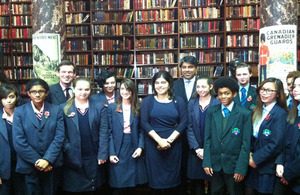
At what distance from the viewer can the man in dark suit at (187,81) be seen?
10.1 feet

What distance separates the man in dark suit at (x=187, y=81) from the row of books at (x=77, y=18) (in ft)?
12.7

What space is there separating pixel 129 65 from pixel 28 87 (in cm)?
386

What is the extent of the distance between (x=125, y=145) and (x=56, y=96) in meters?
0.91

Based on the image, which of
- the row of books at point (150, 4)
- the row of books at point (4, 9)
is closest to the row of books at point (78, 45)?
the row of books at point (150, 4)

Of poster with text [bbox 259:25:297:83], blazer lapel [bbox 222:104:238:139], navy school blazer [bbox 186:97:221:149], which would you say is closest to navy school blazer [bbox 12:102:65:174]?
navy school blazer [bbox 186:97:221:149]

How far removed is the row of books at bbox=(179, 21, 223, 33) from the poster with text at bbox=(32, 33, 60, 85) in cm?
324

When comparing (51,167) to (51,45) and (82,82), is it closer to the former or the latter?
(82,82)

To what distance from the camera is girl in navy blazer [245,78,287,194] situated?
7.23 ft

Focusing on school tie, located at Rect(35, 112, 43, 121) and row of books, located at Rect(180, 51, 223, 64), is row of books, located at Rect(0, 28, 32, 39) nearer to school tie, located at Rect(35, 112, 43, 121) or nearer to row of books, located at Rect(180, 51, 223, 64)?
row of books, located at Rect(180, 51, 223, 64)

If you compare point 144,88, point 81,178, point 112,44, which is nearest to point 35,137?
point 81,178

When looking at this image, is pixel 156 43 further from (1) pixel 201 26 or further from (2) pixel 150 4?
(1) pixel 201 26

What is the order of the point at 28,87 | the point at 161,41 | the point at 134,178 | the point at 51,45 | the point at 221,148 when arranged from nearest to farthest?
the point at 221,148 → the point at 28,87 → the point at 134,178 → the point at 51,45 → the point at 161,41

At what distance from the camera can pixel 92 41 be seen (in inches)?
249

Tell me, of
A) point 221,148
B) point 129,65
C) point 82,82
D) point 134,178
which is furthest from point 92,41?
point 221,148
